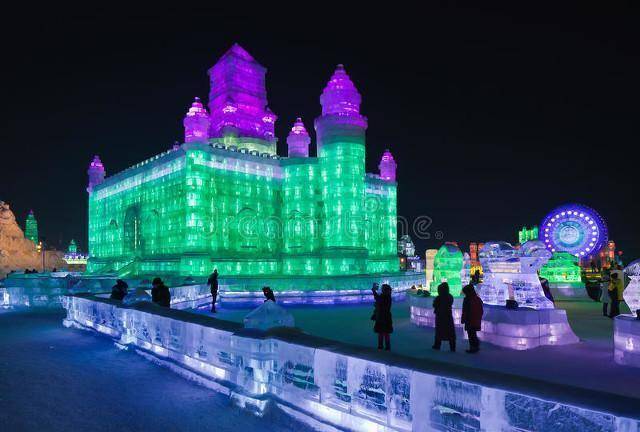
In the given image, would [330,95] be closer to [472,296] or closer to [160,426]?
[472,296]

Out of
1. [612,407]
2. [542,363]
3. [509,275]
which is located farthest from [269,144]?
[612,407]

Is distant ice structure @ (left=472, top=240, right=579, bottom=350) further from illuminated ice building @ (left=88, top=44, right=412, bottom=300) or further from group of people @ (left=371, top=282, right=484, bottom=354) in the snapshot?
illuminated ice building @ (left=88, top=44, right=412, bottom=300)

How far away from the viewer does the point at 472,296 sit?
10062 millimetres

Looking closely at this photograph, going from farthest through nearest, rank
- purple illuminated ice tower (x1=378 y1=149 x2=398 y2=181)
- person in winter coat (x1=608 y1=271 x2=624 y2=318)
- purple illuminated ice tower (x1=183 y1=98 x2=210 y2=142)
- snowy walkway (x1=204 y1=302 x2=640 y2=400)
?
purple illuminated ice tower (x1=378 y1=149 x2=398 y2=181) < purple illuminated ice tower (x1=183 y1=98 x2=210 y2=142) < person in winter coat (x1=608 y1=271 x2=624 y2=318) < snowy walkway (x1=204 y1=302 x2=640 y2=400)

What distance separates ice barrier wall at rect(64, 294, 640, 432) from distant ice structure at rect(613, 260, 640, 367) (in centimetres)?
596

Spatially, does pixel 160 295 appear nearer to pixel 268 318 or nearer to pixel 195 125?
pixel 268 318

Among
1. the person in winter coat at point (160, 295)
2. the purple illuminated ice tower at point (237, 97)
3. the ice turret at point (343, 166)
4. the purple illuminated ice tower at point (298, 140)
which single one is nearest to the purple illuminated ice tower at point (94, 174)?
the purple illuminated ice tower at point (237, 97)

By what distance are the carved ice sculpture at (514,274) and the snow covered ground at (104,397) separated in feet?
26.2

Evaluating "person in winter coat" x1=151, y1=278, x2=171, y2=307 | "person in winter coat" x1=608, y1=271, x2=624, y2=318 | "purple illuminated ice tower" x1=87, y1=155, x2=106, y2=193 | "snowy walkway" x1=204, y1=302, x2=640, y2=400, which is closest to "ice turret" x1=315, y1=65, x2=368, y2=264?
"snowy walkway" x1=204, y1=302, x2=640, y2=400

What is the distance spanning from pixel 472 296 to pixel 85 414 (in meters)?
7.53

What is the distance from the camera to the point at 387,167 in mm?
50688

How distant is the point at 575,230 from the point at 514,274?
19.2 metres

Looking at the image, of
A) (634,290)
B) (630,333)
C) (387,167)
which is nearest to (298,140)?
(387,167)

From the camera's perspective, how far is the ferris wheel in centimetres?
2742
